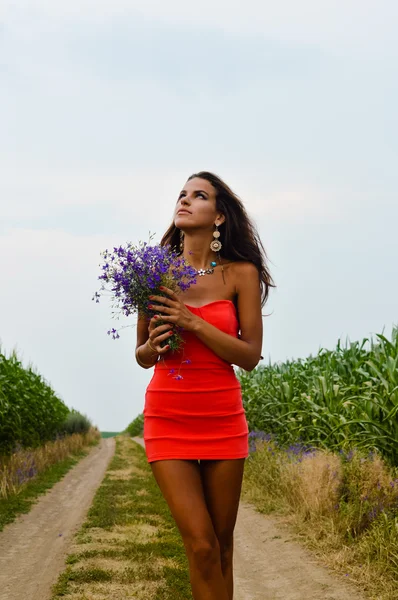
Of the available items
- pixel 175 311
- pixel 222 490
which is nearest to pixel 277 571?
pixel 222 490

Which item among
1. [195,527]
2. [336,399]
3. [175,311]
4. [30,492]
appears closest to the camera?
[195,527]

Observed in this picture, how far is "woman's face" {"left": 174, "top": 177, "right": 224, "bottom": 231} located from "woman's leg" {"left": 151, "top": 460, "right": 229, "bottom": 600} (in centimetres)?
125

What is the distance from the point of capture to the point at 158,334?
3443mm

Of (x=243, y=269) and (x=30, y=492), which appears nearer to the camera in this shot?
(x=243, y=269)

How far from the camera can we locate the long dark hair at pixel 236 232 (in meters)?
3.90

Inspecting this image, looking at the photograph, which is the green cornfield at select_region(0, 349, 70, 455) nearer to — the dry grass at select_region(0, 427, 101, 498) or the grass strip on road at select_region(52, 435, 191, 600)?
the dry grass at select_region(0, 427, 101, 498)

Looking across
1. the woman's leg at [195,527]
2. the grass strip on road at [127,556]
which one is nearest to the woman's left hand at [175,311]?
the woman's leg at [195,527]

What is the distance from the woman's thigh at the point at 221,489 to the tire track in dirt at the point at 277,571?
2.73 metres

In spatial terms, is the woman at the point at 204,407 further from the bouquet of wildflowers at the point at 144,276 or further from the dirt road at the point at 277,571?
the dirt road at the point at 277,571

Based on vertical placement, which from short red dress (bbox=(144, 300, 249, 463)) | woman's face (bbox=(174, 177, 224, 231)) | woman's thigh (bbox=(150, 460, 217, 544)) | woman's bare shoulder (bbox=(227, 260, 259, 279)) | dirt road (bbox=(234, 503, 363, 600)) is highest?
woman's face (bbox=(174, 177, 224, 231))

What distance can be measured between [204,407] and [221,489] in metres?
0.39

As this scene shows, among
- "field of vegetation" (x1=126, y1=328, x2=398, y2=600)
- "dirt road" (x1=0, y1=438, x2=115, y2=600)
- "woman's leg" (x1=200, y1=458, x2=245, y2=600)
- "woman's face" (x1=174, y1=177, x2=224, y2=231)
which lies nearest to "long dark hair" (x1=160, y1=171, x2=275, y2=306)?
"woman's face" (x1=174, y1=177, x2=224, y2=231)

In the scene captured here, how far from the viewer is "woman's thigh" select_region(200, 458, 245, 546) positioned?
11.1 ft

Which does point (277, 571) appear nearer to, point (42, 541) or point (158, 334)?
point (42, 541)
